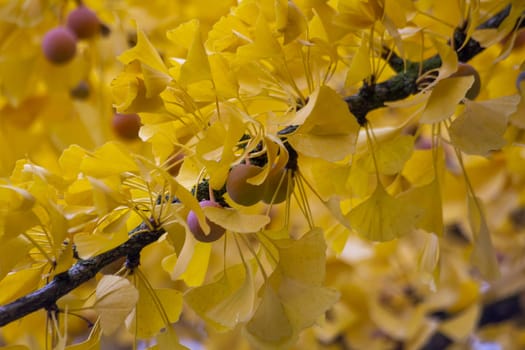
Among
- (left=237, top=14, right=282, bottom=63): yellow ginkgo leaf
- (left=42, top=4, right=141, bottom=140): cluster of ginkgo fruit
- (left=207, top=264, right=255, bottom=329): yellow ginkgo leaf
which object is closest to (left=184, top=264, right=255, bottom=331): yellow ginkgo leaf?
(left=207, top=264, right=255, bottom=329): yellow ginkgo leaf

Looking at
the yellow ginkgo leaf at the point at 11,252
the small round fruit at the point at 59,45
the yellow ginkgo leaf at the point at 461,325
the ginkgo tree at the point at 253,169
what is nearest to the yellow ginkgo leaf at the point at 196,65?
the ginkgo tree at the point at 253,169

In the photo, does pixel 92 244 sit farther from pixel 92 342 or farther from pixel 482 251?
pixel 482 251

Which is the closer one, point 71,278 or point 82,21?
point 71,278

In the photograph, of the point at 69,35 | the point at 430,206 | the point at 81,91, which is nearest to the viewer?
the point at 430,206

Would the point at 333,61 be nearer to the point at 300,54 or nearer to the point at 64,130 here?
the point at 300,54

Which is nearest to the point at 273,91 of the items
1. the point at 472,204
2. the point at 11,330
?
the point at 472,204

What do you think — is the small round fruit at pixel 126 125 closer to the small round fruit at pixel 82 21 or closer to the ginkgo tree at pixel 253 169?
the small round fruit at pixel 82 21

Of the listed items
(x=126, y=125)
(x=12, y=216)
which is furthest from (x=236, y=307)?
(x=126, y=125)
